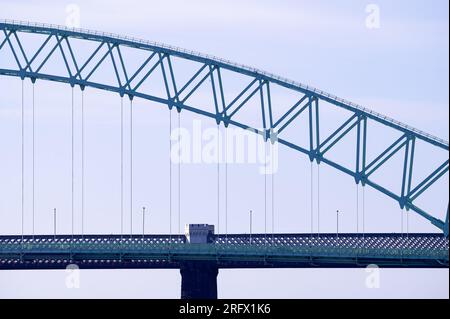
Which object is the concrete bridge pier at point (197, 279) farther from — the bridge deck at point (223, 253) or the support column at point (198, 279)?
the bridge deck at point (223, 253)

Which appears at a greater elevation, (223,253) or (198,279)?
(223,253)

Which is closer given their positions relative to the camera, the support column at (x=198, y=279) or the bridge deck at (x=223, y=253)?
the bridge deck at (x=223, y=253)

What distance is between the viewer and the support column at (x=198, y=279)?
19138 cm

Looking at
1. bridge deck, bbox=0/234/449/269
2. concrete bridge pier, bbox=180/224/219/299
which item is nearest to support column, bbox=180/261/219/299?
concrete bridge pier, bbox=180/224/219/299

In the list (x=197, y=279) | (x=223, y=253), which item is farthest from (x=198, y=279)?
(x=223, y=253)

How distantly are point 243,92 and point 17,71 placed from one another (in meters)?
18.0

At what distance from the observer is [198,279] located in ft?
628

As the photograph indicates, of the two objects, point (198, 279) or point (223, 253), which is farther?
point (198, 279)

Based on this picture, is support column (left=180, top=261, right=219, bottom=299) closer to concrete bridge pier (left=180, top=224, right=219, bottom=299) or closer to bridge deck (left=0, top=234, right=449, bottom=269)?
concrete bridge pier (left=180, top=224, right=219, bottom=299)

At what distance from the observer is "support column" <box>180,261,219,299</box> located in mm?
191375

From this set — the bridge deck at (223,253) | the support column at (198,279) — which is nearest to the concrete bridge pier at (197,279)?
the support column at (198,279)

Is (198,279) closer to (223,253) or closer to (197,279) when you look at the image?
(197,279)
